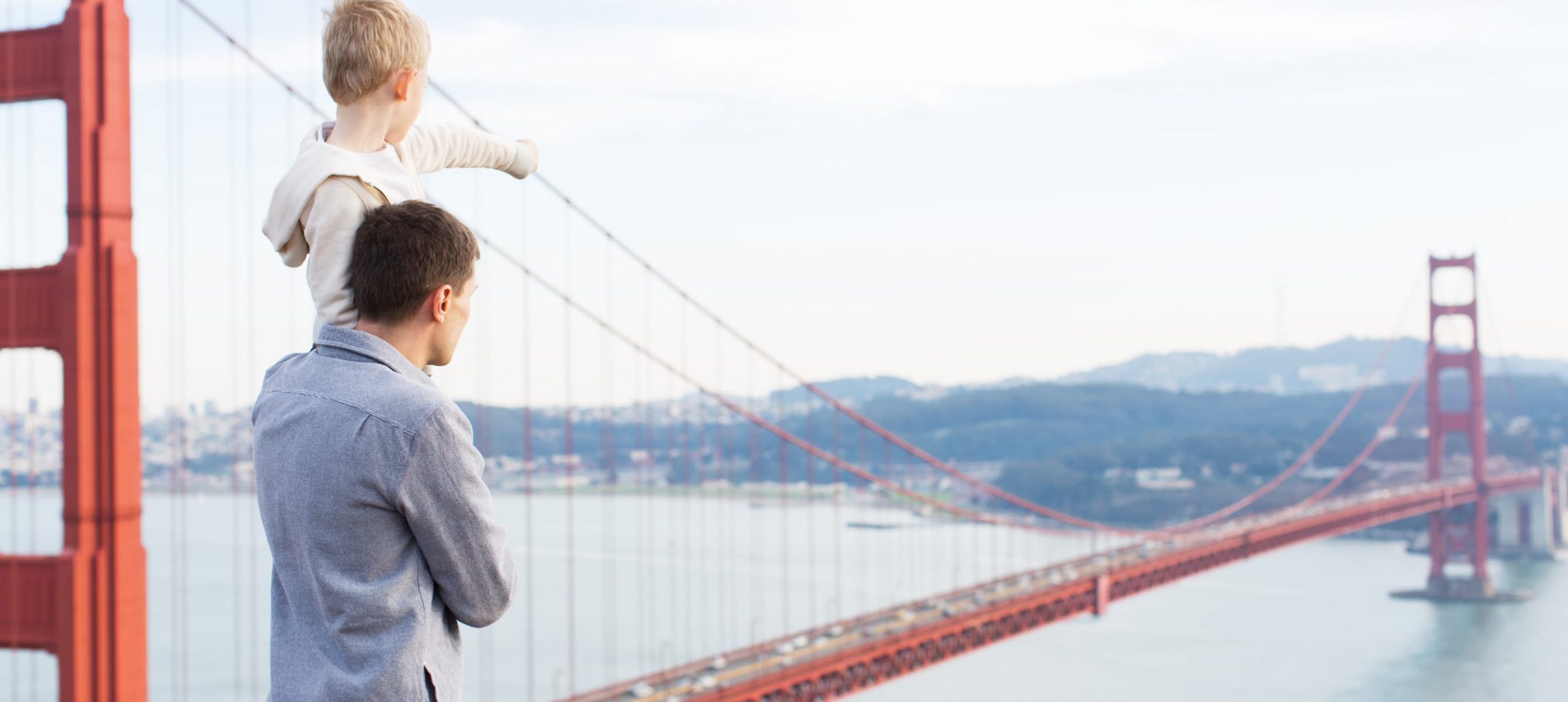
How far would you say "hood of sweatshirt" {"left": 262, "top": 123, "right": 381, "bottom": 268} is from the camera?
1293mm

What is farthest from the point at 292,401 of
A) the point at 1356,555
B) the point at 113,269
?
the point at 1356,555

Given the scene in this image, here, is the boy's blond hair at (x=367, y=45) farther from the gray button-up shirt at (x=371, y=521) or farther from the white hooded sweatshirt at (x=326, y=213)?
the gray button-up shirt at (x=371, y=521)

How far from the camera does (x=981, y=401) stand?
237ft

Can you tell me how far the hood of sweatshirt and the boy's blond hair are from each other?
63 millimetres

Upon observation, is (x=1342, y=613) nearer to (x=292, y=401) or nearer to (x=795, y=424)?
(x=292, y=401)

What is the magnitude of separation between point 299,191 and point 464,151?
0.31m

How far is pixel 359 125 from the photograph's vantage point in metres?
1.37

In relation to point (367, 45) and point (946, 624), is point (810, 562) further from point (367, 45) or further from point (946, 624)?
point (367, 45)

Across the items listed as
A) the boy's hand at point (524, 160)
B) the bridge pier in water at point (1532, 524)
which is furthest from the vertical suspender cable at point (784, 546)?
the bridge pier in water at point (1532, 524)

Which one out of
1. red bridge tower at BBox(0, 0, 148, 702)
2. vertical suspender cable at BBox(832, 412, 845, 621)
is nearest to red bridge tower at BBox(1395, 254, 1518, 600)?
vertical suspender cable at BBox(832, 412, 845, 621)

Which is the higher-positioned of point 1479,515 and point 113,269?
point 113,269

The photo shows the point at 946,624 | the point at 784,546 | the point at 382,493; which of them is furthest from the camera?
the point at 784,546

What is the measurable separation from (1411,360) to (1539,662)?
70.3 metres

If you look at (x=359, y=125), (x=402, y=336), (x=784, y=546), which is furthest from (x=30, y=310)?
(x=784, y=546)
